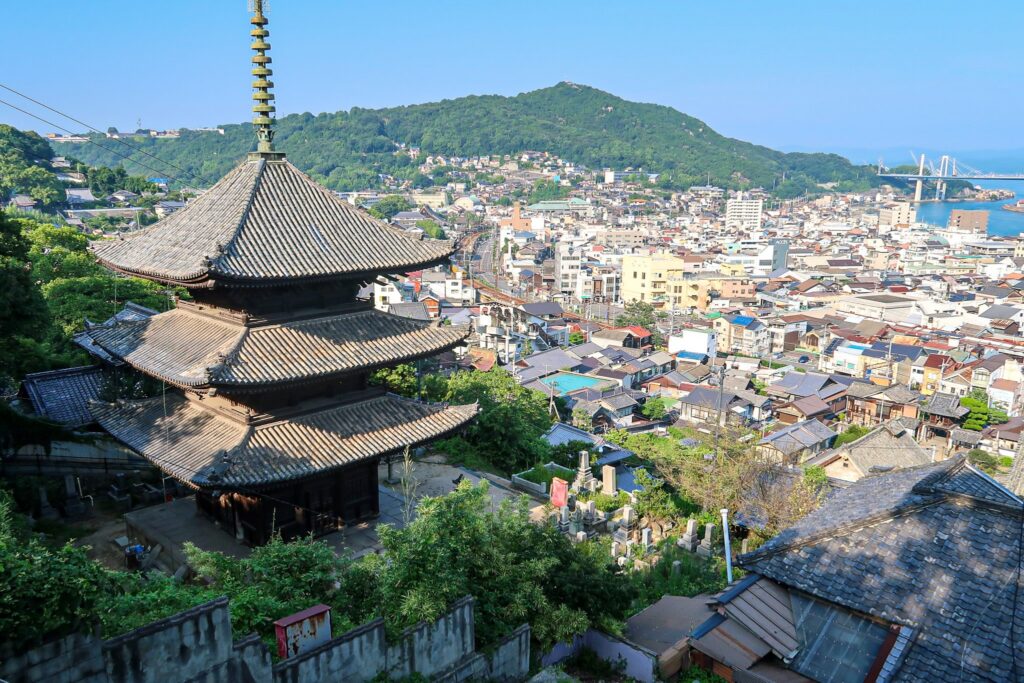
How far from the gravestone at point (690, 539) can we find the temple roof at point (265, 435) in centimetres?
878

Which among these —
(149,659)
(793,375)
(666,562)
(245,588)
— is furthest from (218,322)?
(793,375)

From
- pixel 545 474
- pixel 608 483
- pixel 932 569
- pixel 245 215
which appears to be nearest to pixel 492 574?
pixel 932 569

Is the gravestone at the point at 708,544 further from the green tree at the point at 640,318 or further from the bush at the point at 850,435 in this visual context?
the green tree at the point at 640,318

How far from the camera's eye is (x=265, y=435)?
17422mm

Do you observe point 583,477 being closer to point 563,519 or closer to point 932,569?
point 563,519

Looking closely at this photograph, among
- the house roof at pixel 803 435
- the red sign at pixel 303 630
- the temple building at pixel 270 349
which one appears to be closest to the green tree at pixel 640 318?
the house roof at pixel 803 435

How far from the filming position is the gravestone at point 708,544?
75.8 feet

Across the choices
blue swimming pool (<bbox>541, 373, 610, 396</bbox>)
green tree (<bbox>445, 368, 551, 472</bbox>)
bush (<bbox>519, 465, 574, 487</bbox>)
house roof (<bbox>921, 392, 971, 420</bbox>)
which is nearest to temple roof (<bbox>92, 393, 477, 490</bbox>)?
bush (<bbox>519, 465, 574, 487</bbox>)

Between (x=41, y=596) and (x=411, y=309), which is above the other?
(x=41, y=596)

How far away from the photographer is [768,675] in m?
12.6

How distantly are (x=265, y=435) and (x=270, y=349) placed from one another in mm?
2136

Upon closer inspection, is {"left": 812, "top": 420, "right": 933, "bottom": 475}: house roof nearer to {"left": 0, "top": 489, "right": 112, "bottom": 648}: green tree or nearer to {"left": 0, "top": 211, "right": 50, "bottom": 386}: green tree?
{"left": 0, "top": 211, "right": 50, "bottom": 386}: green tree

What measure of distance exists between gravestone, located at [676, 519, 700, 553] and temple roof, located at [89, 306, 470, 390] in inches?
398

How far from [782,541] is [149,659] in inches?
459
